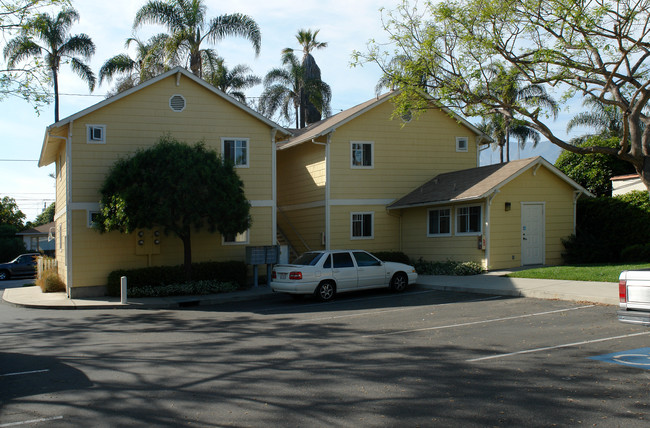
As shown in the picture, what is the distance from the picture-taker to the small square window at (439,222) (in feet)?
73.8

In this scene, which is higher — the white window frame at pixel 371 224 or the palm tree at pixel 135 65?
the palm tree at pixel 135 65

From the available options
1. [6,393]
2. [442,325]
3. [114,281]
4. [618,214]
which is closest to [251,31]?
[114,281]

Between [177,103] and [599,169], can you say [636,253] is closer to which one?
[599,169]

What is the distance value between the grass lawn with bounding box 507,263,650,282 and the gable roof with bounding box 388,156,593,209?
3039mm

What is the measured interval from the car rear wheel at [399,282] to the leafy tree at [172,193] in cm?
527

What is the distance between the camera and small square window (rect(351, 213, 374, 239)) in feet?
80.9

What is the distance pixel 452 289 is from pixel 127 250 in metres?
11.1

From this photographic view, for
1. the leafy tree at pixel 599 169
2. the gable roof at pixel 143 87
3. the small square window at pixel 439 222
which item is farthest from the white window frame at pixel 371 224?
the leafy tree at pixel 599 169

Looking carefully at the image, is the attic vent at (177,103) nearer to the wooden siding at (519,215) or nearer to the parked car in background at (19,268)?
the wooden siding at (519,215)

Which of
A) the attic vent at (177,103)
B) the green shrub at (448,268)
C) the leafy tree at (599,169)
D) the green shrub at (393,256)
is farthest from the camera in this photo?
the leafy tree at (599,169)

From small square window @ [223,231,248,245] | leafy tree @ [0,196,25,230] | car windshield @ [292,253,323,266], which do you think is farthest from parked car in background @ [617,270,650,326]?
leafy tree @ [0,196,25,230]

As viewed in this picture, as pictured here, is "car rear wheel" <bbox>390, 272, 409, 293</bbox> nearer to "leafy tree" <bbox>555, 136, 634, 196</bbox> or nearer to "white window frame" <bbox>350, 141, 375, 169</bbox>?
"white window frame" <bbox>350, 141, 375, 169</bbox>

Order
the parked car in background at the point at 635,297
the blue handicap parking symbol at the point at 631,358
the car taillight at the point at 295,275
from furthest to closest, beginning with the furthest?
the car taillight at the point at 295,275
the parked car in background at the point at 635,297
the blue handicap parking symbol at the point at 631,358

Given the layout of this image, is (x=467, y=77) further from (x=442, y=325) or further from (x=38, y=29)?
(x=38, y=29)
